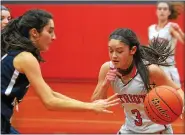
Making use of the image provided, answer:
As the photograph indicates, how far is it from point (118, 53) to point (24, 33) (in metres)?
0.81

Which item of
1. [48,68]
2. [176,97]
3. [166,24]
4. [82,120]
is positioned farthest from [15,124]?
[48,68]

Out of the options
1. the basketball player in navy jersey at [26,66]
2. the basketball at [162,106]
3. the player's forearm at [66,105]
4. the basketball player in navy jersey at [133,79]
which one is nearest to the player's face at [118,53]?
the basketball player in navy jersey at [133,79]

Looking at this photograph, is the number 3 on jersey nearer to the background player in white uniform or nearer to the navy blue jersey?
the navy blue jersey

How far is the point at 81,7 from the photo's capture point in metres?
10.8

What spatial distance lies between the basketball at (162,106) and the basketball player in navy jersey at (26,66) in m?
0.55

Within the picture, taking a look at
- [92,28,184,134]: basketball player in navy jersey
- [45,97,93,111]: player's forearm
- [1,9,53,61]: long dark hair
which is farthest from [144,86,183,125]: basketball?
[1,9,53,61]: long dark hair

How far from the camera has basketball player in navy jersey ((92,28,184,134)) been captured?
12.7 ft

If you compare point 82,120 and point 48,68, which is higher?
point 82,120

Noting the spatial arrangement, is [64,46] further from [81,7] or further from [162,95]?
[162,95]

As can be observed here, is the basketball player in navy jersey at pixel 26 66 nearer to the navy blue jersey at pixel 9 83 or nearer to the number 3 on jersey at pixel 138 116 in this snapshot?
the navy blue jersey at pixel 9 83

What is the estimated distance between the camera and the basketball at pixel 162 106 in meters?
3.70

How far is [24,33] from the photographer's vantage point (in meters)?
3.38

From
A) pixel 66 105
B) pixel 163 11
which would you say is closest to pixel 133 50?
pixel 66 105

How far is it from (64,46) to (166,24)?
3.78 m
